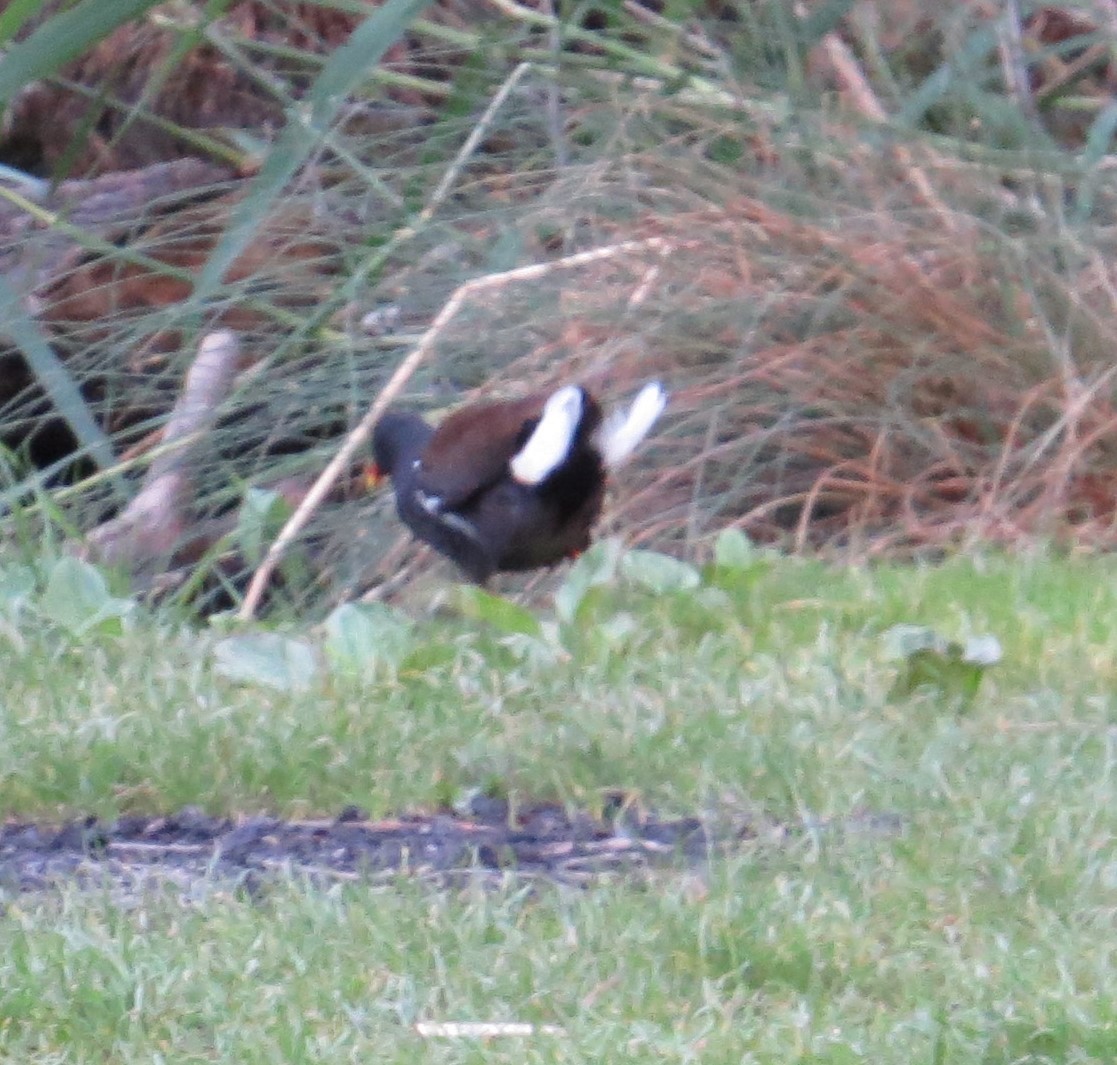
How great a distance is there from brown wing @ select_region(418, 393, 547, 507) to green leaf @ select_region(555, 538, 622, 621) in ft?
2.88

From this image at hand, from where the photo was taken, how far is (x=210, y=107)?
838cm

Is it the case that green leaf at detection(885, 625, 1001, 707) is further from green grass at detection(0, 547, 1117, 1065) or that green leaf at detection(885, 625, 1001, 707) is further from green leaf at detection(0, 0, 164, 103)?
green leaf at detection(0, 0, 164, 103)

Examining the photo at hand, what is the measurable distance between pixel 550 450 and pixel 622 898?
2671 millimetres

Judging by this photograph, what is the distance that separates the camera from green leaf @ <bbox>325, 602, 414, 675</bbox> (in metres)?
4.04

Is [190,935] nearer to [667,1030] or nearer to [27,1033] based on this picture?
[27,1033]

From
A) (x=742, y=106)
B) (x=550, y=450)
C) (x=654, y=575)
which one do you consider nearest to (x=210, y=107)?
(x=742, y=106)

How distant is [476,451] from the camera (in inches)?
224

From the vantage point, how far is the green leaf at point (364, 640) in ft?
13.3

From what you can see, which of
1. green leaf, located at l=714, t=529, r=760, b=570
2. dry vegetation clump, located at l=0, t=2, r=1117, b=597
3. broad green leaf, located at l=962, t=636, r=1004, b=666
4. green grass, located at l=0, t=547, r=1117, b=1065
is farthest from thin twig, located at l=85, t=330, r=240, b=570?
broad green leaf, located at l=962, t=636, r=1004, b=666

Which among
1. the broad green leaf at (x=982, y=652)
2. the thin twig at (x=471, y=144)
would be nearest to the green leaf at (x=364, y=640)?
the broad green leaf at (x=982, y=652)

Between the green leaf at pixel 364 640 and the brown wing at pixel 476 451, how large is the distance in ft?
4.68

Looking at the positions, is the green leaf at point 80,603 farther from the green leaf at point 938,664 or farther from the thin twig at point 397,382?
the green leaf at point 938,664

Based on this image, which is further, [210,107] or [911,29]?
[210,107]

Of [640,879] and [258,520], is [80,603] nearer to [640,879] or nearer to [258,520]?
[258,520]
